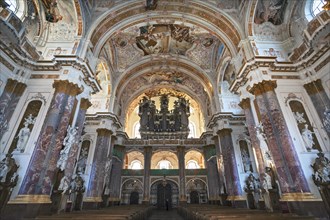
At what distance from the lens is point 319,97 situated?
7.78 m

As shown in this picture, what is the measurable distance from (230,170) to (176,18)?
10359 millimetres

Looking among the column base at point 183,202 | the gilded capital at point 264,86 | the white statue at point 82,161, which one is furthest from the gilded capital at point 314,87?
the column base at point 183,202

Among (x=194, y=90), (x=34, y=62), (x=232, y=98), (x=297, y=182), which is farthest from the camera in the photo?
(x=194, y=90)

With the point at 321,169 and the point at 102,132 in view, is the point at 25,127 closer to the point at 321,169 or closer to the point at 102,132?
the point at 102,132

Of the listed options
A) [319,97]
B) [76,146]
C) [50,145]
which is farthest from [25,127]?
[319,97]

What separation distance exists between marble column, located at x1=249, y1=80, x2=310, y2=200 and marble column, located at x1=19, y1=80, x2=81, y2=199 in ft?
26.9

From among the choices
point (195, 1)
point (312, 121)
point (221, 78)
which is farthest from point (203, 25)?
point (312, 121)

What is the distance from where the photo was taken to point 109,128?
14.1 m

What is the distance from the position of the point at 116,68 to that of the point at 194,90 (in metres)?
8.16

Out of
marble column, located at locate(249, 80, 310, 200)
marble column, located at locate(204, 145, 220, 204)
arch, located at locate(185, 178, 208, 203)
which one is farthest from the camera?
arch, located at locate(185, 178, 208, 203)

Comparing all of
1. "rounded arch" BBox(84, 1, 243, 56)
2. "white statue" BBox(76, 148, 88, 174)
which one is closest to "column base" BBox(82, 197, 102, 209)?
"white statue" BBox(76, 148, 88, 174)

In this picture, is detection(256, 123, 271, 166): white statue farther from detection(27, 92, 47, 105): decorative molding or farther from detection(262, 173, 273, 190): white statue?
detection(27, 92, 47, 105): decorative molding

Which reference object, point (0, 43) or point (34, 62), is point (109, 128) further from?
point (0, 43)

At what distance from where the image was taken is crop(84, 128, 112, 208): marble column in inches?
451
